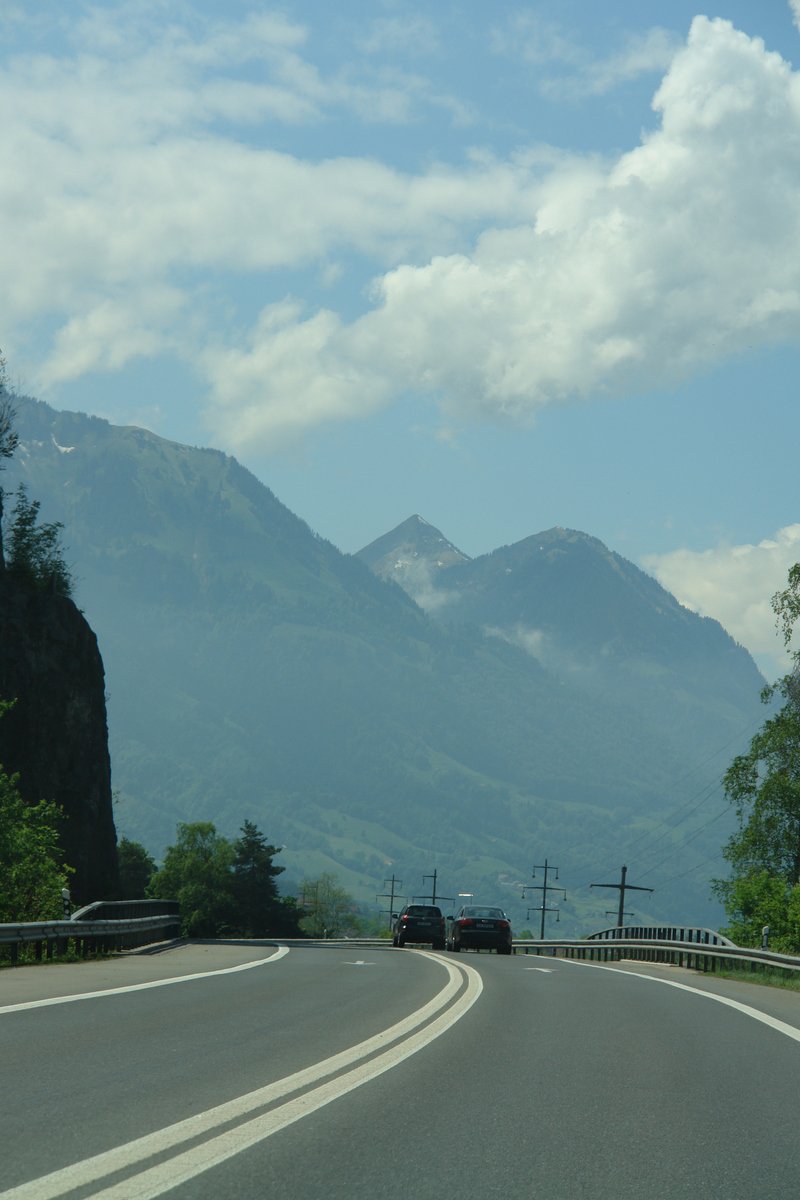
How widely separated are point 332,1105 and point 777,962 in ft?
62.0

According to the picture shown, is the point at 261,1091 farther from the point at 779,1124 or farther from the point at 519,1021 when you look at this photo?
the point at 519,1021

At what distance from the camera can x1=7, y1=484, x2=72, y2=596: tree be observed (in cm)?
5569

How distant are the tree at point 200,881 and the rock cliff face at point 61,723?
51645mm

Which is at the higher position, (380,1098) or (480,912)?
(380,1098)

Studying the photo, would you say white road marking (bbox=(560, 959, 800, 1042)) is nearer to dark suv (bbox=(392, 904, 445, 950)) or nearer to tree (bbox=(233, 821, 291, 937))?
dark suv (bbox=(392, 904, 445, 950))

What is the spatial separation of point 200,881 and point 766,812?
7961 cm

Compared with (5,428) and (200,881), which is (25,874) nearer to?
(5,428)

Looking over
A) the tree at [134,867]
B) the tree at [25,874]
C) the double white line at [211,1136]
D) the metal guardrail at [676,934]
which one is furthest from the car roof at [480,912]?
the tree at [134,867]

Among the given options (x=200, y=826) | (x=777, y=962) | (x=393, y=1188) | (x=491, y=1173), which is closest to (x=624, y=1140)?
(x=491, y=1173)

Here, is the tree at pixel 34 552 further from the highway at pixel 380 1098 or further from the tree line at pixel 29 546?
the highway at pixel 380 1098

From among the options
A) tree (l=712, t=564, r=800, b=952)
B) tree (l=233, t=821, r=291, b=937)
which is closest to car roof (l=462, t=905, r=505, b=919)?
tree (l=712, t=564, r=800, b=952)

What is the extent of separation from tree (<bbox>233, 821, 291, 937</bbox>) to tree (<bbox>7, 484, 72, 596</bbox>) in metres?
57.7

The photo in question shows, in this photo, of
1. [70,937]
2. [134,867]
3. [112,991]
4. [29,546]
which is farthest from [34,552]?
[134,867]

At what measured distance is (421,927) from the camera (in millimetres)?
47688
